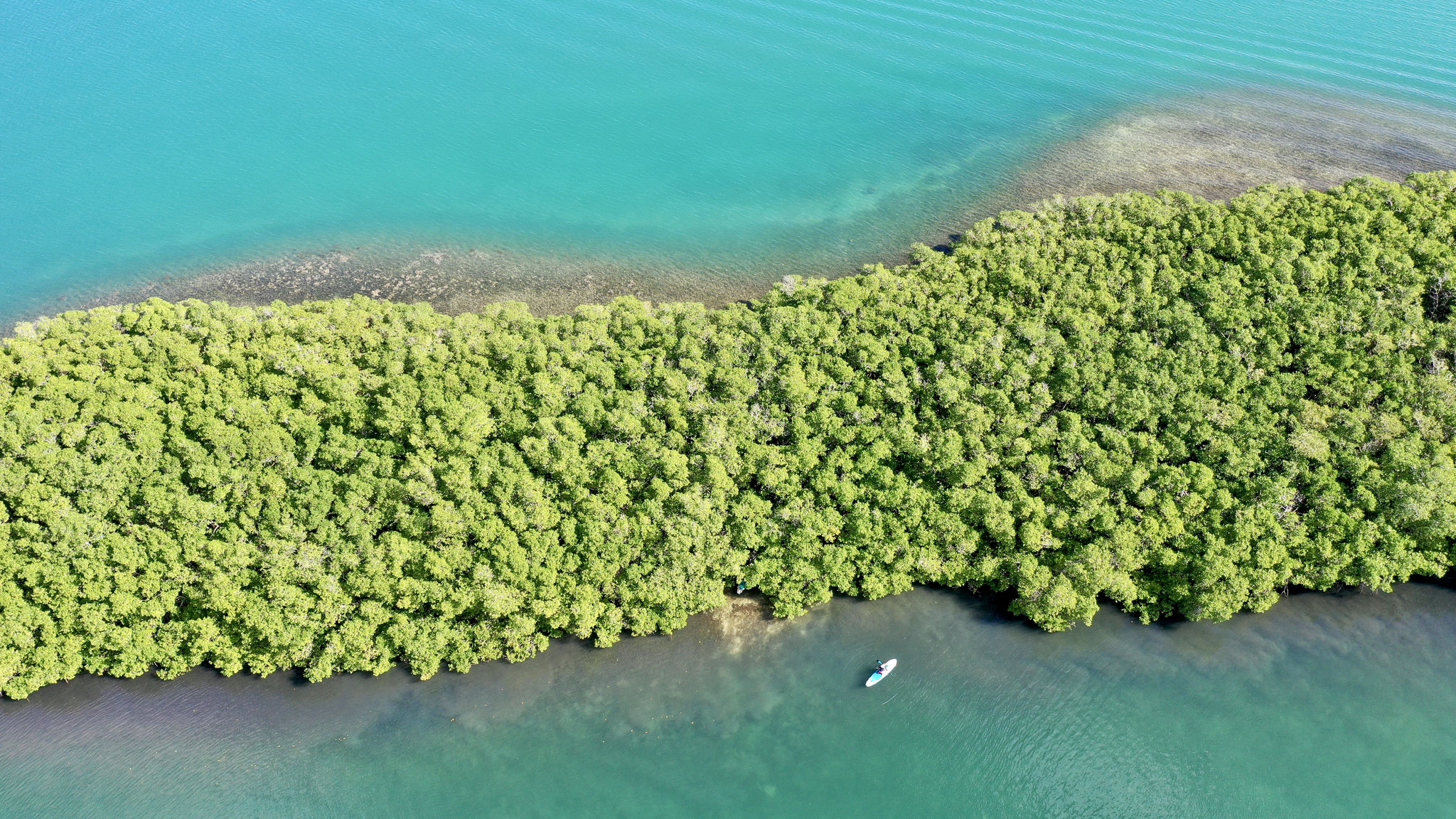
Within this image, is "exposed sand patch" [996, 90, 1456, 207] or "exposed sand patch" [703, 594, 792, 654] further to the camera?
"exposed sand patch" [996, 90, 1456, 207]

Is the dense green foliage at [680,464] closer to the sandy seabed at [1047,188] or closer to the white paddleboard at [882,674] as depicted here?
the white paddleboard at [882,674]

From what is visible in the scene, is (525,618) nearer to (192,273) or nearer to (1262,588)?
(1262,588)

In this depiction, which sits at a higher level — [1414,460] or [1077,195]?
[1077,195]

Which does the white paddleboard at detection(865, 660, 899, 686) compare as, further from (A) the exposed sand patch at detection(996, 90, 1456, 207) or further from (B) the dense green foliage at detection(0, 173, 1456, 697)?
(A) the exposed sand patch at detection(996, 90, 1456, 207)

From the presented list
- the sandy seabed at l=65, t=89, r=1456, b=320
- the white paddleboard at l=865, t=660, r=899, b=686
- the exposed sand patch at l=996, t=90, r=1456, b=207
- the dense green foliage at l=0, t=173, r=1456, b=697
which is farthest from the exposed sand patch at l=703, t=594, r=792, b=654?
the exposed sand patch at l=996, t=90, r=1456, b=207

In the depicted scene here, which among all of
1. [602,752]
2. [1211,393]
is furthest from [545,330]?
[1211,393]
